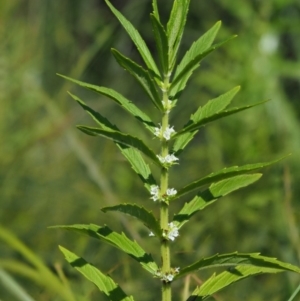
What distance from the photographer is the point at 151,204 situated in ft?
4.74

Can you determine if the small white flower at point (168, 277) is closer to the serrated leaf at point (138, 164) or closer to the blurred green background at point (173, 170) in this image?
the serrated leaf at point (138, 164)

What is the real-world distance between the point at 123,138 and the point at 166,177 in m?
0.04

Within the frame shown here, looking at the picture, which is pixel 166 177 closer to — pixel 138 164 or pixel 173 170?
pixel 138 164

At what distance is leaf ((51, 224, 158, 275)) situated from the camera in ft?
1.41

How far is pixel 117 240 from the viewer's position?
1.46 feet

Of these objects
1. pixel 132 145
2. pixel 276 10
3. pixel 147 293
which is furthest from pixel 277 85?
pixel 132 145

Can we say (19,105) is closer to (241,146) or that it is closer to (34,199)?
(34,199)

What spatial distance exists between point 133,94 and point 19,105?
0.48 m

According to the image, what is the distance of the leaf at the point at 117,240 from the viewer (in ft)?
1.41

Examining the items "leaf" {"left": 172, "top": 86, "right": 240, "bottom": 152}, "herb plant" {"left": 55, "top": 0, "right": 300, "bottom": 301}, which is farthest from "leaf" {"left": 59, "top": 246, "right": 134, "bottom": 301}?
"leaf" {"left": 172, "top": 86, "right": 240, "bottom": 152}

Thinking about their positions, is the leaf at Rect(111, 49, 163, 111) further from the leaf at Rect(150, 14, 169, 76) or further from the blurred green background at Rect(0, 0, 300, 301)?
the blurred green background at Rect(0, 0, 300, 301)

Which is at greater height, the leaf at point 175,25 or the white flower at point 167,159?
the leaf at point 175,25

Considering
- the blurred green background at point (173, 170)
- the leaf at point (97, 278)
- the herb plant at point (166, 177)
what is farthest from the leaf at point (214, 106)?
the blurred green background at point (173, 170)

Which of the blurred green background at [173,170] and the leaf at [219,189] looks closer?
the leaf at [219,189]
